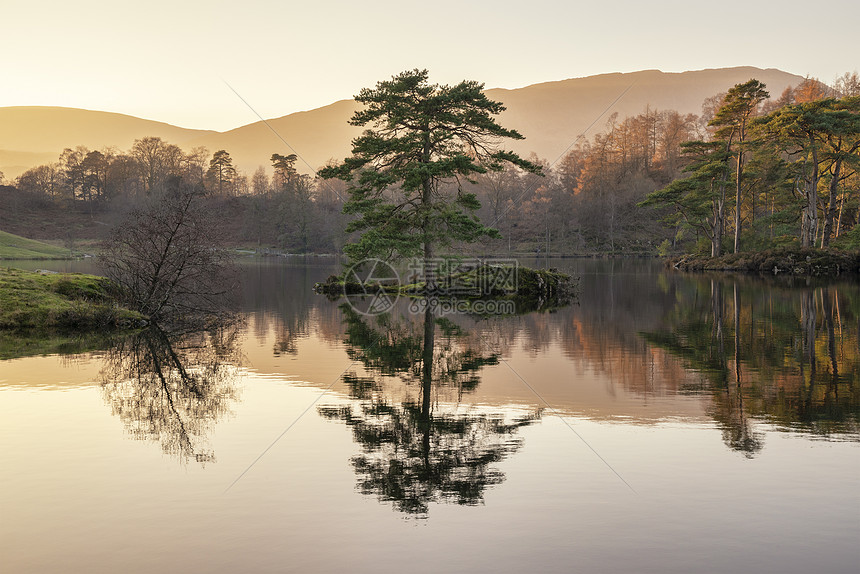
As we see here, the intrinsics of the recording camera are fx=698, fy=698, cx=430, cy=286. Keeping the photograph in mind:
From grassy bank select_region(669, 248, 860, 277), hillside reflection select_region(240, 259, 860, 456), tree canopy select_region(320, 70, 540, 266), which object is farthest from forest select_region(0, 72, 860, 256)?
hillside reflection select_region(240, 259, 860, 456)

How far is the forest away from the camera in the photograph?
201 ft

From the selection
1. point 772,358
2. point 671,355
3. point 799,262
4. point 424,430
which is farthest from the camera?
point 799,262

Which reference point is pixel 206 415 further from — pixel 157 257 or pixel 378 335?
pixel 157 257

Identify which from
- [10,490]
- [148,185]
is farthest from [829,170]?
[148,185]

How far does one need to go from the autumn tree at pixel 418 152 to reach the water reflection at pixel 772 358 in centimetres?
1168

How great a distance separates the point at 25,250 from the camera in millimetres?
99312

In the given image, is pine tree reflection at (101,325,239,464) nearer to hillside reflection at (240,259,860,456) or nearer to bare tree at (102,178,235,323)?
hillside reflection at (240,259,860,456)

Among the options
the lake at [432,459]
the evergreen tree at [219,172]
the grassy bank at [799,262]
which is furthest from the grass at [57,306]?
the evergreen tree at [219,172]

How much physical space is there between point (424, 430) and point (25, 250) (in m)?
106

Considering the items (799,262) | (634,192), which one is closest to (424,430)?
(799,262)

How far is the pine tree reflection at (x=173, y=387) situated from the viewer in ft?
35.7

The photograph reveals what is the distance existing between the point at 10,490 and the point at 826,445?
1081cm

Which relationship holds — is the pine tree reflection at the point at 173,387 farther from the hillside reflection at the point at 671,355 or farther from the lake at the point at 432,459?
the hillside reflection at the point at 671,355

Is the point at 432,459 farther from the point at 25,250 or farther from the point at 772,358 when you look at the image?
the point at 25,250
